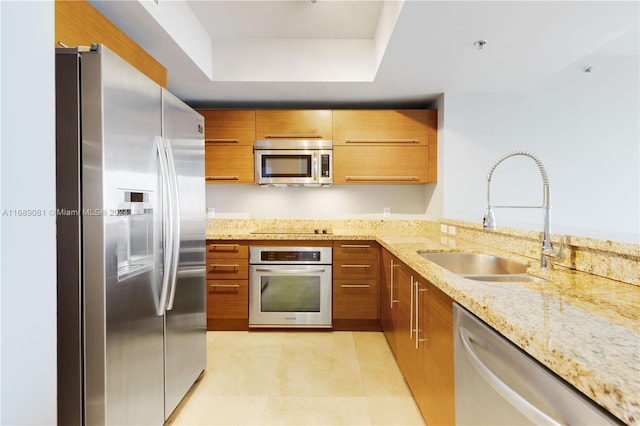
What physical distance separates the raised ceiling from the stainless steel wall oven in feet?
5.08

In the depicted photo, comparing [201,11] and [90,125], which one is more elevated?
[201,11]

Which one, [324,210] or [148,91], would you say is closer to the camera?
[148,91]

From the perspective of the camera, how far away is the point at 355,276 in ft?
9.55

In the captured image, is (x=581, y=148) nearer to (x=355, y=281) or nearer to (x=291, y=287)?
(x=355, y=281)

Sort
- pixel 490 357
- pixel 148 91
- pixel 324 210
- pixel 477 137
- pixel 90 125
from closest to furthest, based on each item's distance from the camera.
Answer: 1. pixel 490 357
2. pixel 90 125
3. pixel 148 91
4. pixel 477 137
5. pixel 324 210

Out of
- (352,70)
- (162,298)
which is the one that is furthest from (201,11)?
(162,298)

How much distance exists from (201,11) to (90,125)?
1.73 meters

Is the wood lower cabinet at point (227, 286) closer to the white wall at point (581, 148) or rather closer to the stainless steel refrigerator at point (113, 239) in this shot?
Answer: the stainless steel refrigerator at point (113, 239)

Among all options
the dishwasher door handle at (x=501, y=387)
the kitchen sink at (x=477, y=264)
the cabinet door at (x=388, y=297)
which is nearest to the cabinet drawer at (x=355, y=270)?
the cabinet door at (x=388, y=297)

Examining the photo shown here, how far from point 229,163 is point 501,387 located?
294cm

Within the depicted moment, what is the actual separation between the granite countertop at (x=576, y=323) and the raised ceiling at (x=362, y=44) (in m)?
1.46

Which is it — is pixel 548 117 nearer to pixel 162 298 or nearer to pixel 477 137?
pixel 477 137

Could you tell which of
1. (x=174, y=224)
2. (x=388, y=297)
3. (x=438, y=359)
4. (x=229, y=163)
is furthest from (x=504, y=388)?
(x=229, y=163)

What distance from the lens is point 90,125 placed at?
1.10 m
